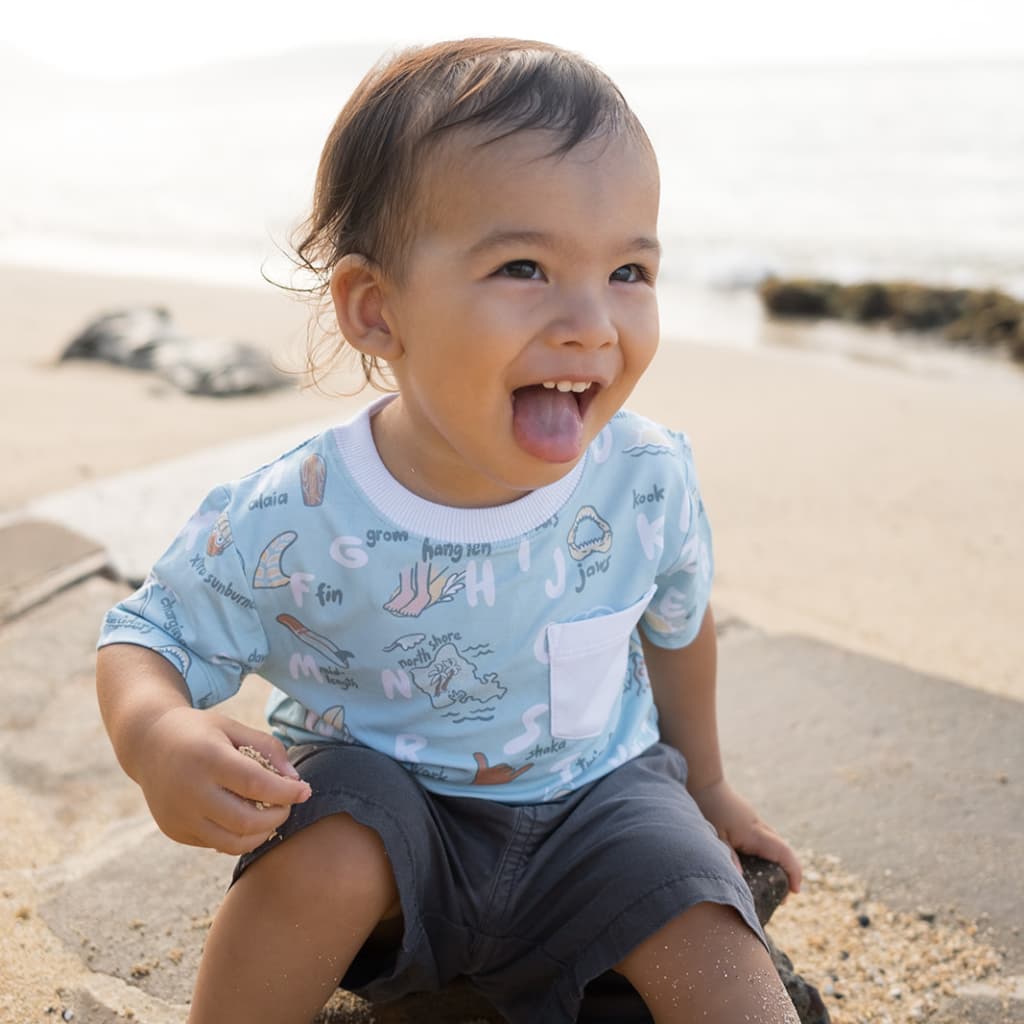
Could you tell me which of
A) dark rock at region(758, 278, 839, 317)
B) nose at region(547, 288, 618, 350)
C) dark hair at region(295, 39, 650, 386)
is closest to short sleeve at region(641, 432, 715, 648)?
nose at region(547, 288, 618, 350)

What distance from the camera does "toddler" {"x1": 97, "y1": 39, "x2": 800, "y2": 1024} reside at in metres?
1.40

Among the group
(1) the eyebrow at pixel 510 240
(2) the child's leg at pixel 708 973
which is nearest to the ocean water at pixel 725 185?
(1) the eyebrow at pixel 510 240

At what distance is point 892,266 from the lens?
1252 cm

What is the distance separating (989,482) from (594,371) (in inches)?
139

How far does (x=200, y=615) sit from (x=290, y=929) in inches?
15.1

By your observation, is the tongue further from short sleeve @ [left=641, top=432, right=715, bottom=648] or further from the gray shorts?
the gray shorts

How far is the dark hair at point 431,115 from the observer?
142 centimetres

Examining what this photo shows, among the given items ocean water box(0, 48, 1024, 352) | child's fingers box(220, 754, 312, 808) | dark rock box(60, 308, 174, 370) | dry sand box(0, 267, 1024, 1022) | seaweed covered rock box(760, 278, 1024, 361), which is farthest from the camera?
ocean water box(0, 48, 1024, 352)

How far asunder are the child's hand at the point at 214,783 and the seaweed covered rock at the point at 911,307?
326 inches

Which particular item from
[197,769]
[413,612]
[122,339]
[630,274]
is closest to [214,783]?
[197,769]

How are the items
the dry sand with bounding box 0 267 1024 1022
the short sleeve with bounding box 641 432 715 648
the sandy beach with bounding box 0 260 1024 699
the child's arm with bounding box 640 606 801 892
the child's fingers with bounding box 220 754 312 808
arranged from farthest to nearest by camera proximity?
the sandy beach with bounding box 0 260 1024 699, the dry sand with bounding box 0 267 1024 1022, the child's arm with bounding box 640 606 801 892, the short sleeve with bounding box 641 432 715 648, the child's fingers with bounding box 220 754 312 808

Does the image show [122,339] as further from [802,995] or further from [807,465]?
[802,995]

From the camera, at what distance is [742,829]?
1836mm

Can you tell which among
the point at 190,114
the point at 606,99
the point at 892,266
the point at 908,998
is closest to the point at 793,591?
the point at 908,998
